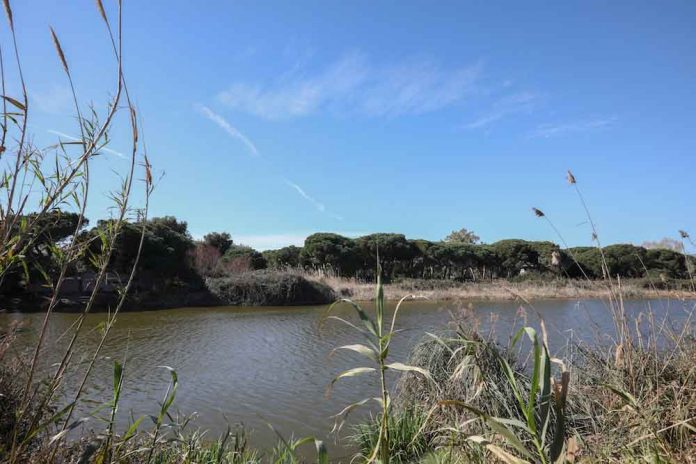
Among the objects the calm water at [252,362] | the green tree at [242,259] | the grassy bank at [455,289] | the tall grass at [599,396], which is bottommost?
the calm water at [252,362]

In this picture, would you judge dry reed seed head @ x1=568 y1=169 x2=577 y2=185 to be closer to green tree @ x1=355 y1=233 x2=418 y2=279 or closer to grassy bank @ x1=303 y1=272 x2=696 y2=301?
grassy bank @ x1=303 y1=272 x2=696 y2=301

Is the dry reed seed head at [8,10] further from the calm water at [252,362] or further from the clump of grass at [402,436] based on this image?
the clump of grass at [402,436]

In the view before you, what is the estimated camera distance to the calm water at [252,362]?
520cm

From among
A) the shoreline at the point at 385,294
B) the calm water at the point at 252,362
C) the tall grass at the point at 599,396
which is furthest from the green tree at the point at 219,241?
the tall grass at the point at 599,396

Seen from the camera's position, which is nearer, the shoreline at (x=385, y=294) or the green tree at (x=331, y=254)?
the shoreline at (x=385, y=294)

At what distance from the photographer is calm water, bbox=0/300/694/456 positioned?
520 cm

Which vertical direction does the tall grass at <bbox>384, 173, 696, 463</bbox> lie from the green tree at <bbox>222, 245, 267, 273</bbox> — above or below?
below

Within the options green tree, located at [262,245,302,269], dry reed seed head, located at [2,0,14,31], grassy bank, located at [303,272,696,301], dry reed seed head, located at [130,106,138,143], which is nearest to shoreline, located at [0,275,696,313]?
grassy bank, located at [303,272,696,301]

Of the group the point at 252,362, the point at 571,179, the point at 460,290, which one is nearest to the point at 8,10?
the point at 571,179

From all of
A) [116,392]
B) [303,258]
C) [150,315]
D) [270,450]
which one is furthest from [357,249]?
[116,392]

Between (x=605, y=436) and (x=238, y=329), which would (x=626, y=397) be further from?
(x=238, y=329)

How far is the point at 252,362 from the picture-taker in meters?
8.41

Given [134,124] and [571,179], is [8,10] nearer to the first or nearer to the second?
[134,124]

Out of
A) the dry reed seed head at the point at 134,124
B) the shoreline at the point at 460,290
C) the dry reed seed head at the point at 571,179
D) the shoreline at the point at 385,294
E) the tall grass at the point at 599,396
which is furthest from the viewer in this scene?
the shoreline at the point at 460,290
